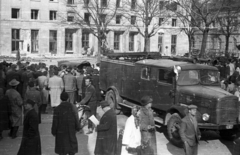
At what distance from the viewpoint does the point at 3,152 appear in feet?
31.9

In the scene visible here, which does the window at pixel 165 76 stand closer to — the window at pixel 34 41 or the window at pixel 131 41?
the window at pixel 34 41

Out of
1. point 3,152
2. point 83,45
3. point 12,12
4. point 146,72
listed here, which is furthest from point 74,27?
point 3,152

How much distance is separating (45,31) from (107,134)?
125 ft

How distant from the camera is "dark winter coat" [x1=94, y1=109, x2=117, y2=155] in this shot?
779cm

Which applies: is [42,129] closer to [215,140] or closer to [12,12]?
[215,140]

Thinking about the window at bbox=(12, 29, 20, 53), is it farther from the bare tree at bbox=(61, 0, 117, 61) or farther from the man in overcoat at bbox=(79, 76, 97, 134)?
the man in overcoat at bbox=(79, 76, 97, 134)

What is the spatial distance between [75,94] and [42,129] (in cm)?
373

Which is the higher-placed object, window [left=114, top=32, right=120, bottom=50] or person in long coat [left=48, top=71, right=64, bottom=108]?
window [left=114, top=32, right=120, bottom=50]

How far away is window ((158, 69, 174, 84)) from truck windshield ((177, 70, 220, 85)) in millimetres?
337

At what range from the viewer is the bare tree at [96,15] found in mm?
32781

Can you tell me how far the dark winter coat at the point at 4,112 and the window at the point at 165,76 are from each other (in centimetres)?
493

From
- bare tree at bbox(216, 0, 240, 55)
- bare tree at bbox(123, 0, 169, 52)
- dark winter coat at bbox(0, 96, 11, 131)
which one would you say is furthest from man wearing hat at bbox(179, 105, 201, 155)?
bare tree at bbox(216, 0, 240, 55)

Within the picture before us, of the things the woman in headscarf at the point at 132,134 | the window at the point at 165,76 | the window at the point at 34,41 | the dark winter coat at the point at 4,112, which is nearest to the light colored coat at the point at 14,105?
the dark winter coat at the point at 4,112

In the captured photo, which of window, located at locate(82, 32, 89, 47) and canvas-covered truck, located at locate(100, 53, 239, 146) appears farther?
window, located at locate(82, 32, 89, 47)
